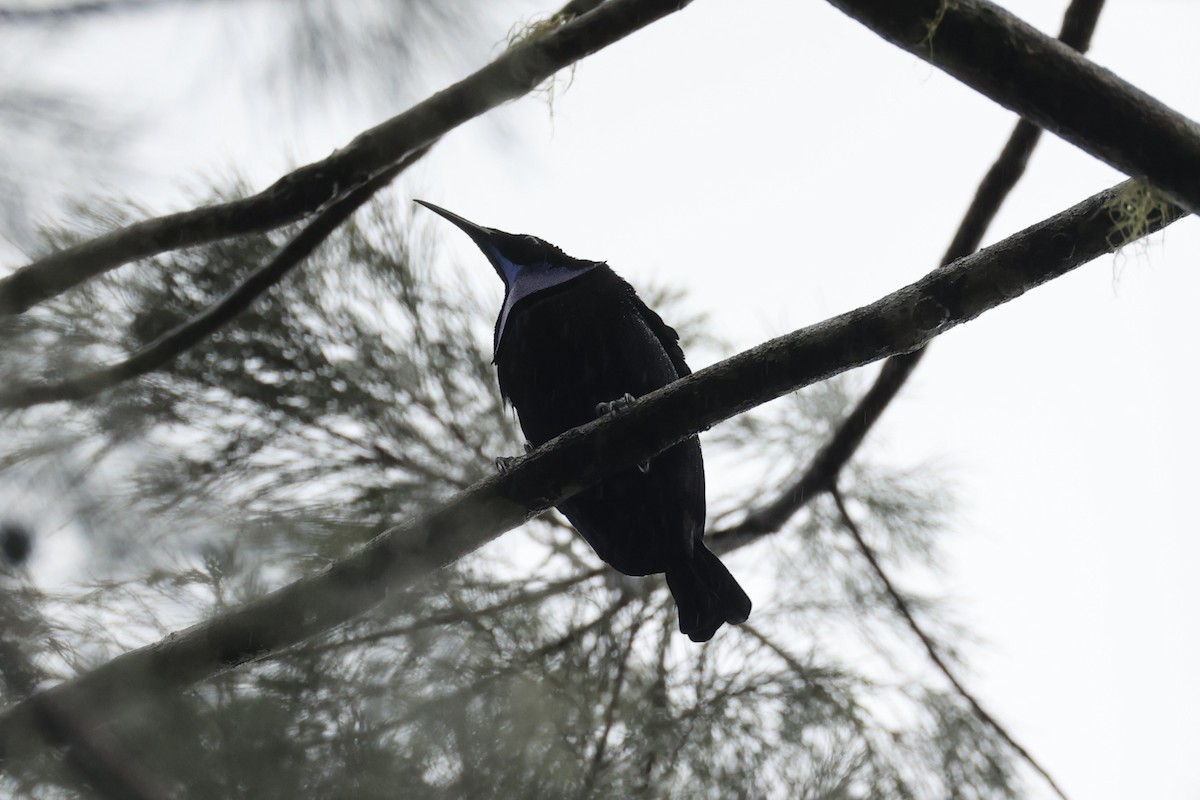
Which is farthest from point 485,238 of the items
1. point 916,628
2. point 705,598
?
point 916,628

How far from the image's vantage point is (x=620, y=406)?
1837 mm

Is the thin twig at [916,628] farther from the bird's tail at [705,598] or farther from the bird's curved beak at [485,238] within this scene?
the bird's curved beak at [485,238]

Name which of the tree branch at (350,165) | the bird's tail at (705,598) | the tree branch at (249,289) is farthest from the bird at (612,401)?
the tree branch at (350,165)

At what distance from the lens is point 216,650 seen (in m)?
1.53

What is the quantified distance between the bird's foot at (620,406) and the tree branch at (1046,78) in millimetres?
679

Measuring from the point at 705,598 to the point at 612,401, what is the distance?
0.45 metres

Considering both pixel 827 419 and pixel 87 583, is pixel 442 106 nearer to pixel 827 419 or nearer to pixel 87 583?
pixel 87 583

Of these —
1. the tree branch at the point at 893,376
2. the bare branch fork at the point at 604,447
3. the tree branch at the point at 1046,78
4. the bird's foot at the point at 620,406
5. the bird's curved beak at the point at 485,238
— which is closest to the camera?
the tree branch at the point at 1046,78

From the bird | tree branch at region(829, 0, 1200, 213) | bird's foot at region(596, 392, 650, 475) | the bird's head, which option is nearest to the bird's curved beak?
the bird's head

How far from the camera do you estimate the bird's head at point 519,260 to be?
2264 millimetres

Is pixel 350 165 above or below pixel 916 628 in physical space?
above

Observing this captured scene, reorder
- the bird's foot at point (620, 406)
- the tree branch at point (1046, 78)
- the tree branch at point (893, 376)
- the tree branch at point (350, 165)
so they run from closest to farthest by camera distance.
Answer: the tree branch at point (1046, 78), the tree branch at point (350, 165), the bird's foot at point (620, 406), the tree branch at point (893, 376)

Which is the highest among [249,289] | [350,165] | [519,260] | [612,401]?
[519,260]

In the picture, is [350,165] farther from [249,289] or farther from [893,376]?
[893,376]
